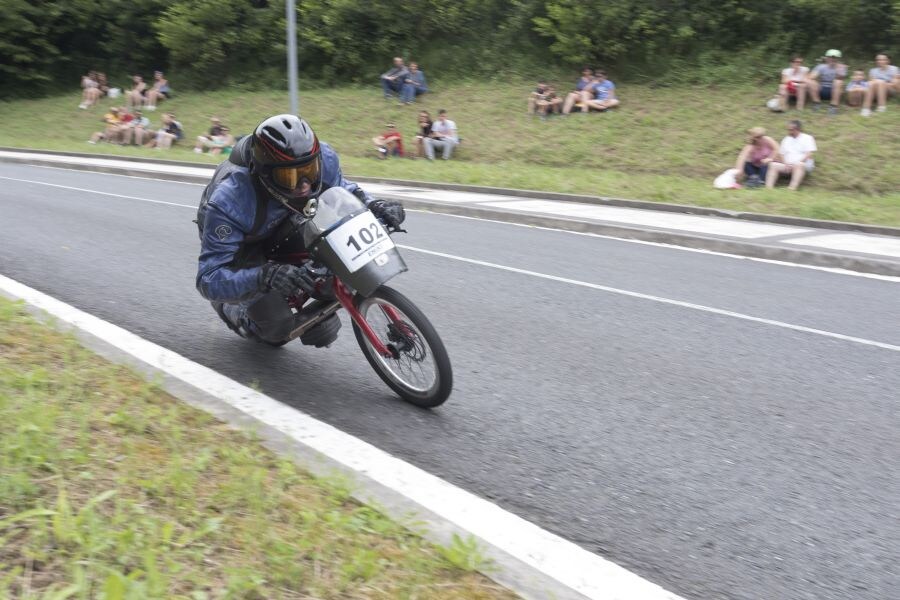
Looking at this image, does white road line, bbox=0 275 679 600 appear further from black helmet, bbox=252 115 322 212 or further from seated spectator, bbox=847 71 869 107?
seated spectator, bbox=847 71 869 107

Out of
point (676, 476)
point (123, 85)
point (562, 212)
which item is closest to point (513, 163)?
point (562, 212)

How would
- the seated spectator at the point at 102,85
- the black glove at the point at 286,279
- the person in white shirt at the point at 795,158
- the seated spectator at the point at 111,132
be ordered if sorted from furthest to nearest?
the seated spectator at the point at 102,85, the seated spectator at the point at 111,132, the person in white shirt at the point at 795,158, the black glove at the point at 286,279

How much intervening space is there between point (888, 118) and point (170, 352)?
15.1m

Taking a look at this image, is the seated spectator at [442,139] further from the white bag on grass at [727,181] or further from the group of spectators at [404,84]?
the white bag on grass at [727,181]

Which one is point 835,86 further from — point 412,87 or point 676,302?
point 412,87

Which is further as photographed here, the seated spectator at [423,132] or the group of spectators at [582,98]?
the group of spectators at [582,98]

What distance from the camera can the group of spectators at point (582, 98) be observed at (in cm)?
2136

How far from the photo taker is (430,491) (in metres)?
3.82

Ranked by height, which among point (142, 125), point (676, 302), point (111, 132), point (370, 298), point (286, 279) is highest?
point (286, 279)

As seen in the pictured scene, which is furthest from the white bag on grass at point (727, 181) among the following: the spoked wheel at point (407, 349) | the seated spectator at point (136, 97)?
the seated spectator at point (136, 97)

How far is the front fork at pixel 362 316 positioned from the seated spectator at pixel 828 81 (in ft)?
49.9

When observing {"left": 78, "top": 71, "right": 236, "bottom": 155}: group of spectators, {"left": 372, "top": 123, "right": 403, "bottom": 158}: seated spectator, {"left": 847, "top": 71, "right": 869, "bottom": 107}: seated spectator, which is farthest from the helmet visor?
{"left": 78, "top": 71, "right": 236, "bottom": 155}: group of spectators

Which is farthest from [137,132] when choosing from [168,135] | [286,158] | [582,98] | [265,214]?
[286,158]

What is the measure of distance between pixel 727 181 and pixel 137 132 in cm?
1937
